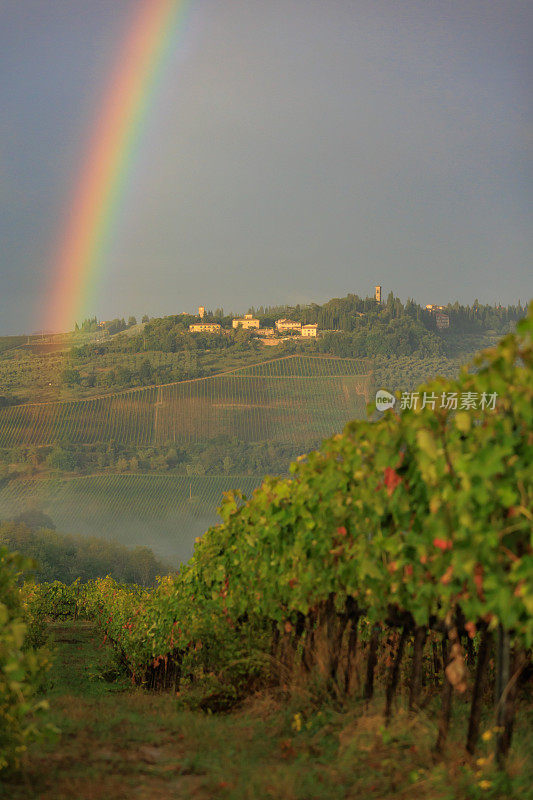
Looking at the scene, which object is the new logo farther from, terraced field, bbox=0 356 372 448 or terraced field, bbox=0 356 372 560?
terraced field, bbox=0 356 372 448

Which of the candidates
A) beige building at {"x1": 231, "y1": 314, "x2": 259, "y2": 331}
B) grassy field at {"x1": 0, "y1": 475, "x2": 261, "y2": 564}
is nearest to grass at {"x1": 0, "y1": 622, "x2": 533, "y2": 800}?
grassy field at {"x1": 0, "y1": 475, "x2": 261, "y2": 564}

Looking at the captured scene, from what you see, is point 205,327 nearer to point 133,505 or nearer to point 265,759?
point 133,505

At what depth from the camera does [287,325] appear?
191 m

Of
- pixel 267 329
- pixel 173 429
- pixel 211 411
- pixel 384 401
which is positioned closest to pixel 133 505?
→ pixel 173 429

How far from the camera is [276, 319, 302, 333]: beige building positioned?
189025 millimetres

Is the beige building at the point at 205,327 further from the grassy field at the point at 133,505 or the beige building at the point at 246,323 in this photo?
the grassy field at the point at 133,505

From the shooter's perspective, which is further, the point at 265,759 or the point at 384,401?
the point at 384,401

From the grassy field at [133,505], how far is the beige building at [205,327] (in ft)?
192

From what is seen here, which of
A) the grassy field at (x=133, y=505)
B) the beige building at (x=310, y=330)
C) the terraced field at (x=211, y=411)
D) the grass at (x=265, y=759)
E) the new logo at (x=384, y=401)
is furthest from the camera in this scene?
the beige building at (x=310, y=330)

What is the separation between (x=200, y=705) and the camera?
26.5ft

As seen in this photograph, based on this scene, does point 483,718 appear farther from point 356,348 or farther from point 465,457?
point 356,348

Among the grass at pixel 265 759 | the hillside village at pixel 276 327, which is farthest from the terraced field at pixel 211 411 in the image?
the grass at pixel 265 759

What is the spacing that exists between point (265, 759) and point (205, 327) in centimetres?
19068

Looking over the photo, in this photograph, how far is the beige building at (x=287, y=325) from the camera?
7442 inches
